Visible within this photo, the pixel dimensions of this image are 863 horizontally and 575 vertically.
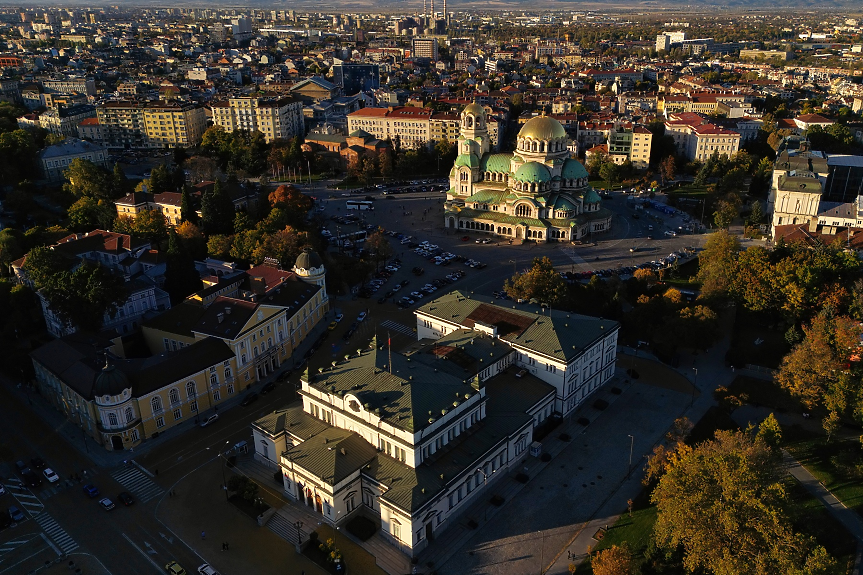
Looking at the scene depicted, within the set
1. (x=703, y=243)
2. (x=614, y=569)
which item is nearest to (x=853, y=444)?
(x=614, y=569)

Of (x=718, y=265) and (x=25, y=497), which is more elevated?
(x=718, y=265)

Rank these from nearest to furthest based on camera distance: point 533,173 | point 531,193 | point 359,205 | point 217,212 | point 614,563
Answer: point 614,563 < point 217,212 < point 533,173 < point 531,193 < point 359,205

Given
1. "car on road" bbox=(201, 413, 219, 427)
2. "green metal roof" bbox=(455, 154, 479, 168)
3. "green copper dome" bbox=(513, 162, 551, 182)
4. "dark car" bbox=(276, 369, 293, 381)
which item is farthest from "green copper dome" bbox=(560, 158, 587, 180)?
"car on road" bbox=(201, 413, 219, 427)

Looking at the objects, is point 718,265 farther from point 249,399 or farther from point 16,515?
point 16,515

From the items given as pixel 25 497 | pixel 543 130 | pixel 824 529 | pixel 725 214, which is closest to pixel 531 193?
pixel 543 130

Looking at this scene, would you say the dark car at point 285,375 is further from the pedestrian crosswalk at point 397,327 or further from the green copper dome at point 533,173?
the green copper dome at point 533,173

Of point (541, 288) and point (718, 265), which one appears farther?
point (718, 265)

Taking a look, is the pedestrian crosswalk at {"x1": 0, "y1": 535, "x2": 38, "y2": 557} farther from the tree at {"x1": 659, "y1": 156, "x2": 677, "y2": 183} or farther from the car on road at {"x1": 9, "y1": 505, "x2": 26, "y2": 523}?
the tree at {"x1": 659, "y1": 156, "x2": 677, "y2": 183}
